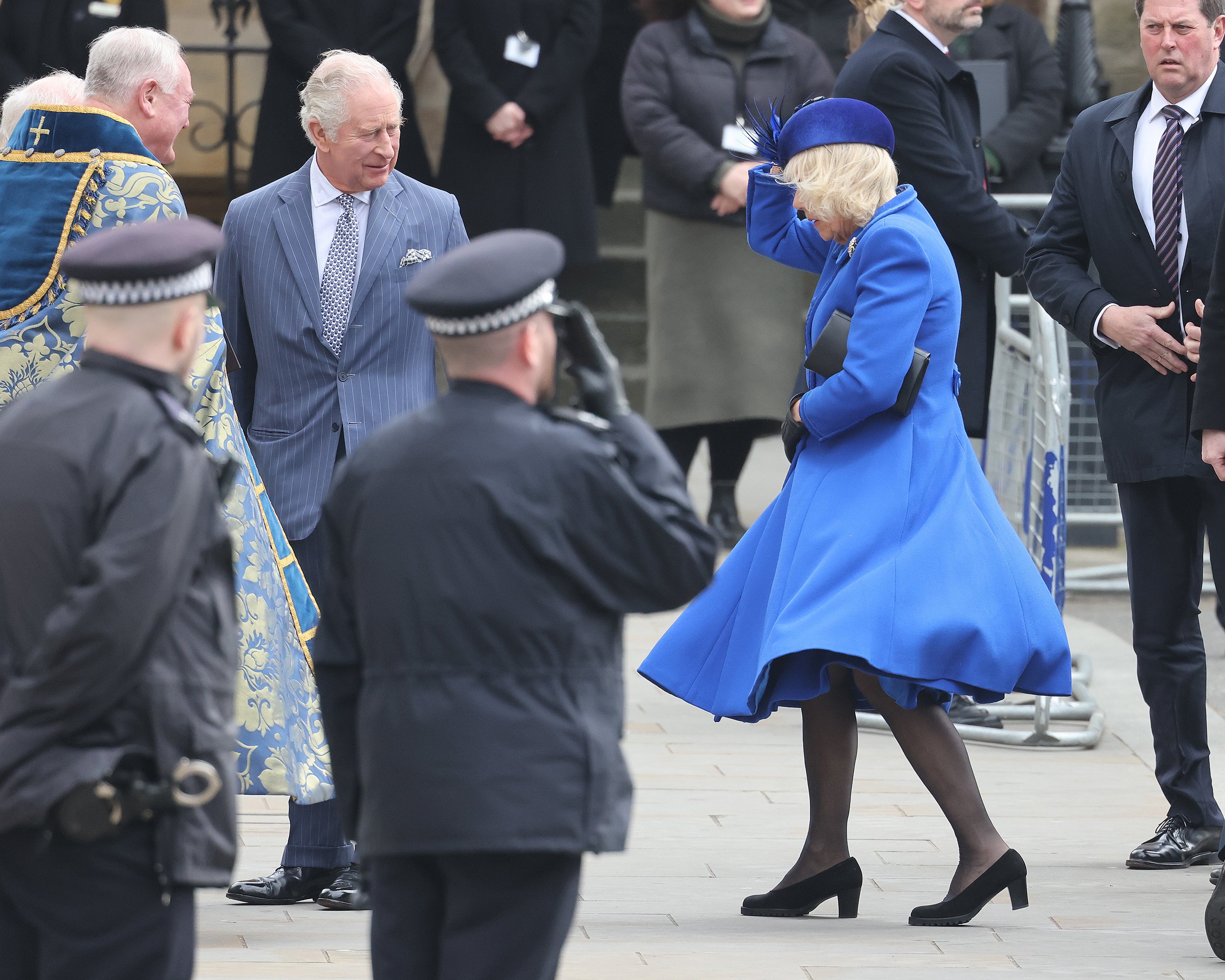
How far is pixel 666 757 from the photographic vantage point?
21.5ft

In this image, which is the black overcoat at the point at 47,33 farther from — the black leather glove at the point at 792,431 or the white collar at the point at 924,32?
the black leather glove at the point at 792,431

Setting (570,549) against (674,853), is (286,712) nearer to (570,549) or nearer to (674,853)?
(674,853)

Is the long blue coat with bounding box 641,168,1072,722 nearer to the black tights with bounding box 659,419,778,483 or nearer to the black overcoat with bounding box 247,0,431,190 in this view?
the black tights with bounding box 659,419,778,483

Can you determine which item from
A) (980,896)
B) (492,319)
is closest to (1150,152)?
(980,896)

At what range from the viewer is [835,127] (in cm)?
484

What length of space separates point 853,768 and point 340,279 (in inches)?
63.9

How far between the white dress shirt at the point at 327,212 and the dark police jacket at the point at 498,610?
2131 mm

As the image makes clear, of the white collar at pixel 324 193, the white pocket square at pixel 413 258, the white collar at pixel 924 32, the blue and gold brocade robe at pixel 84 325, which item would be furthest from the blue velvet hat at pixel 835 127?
the white collar at pixel 924 32

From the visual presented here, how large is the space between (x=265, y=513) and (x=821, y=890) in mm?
1461

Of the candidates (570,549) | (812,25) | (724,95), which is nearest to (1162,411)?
(570,549)

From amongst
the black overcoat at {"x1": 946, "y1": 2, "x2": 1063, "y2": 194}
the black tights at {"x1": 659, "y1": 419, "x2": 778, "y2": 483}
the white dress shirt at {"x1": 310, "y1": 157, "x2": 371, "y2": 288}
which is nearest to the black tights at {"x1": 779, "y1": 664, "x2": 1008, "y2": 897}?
the white dress shirt at {"x1": 310, "y1": 157, "x2": 371, "y2": 288}

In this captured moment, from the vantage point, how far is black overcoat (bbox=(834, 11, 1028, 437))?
253 inches

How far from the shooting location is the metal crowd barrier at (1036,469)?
22.0 ft

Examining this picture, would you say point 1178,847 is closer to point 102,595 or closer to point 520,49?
point 102,595
